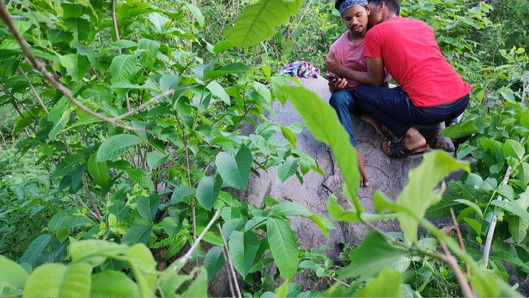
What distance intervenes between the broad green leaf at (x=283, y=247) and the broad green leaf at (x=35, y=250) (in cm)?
95

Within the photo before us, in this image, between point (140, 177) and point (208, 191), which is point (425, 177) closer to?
point (208, 191)

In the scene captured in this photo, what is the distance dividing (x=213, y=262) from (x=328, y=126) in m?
1.02

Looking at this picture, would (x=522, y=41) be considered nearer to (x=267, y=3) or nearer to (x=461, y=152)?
(x=461, y=152)

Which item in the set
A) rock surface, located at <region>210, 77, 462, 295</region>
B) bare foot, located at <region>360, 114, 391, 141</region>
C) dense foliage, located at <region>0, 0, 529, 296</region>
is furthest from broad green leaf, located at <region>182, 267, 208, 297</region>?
bare foot, located at <region>360, 114, 391, 141</region>

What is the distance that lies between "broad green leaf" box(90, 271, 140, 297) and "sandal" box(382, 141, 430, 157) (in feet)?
8.66

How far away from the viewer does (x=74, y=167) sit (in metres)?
1.86

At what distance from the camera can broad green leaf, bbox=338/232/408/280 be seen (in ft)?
1.67

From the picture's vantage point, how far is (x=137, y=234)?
1.58 metres

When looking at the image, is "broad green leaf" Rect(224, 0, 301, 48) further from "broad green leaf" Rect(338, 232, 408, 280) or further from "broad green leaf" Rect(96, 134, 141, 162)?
"broad green leaf" Rect(96, 134, 141, 162)

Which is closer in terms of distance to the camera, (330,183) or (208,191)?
(208,191)

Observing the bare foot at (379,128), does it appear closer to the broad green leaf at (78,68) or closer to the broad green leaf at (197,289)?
the broad green leaf at (78,68)

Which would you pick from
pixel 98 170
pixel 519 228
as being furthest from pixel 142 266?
pixel 519 228

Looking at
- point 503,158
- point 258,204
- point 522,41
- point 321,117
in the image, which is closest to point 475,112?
point 503,158

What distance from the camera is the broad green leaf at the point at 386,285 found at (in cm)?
48
